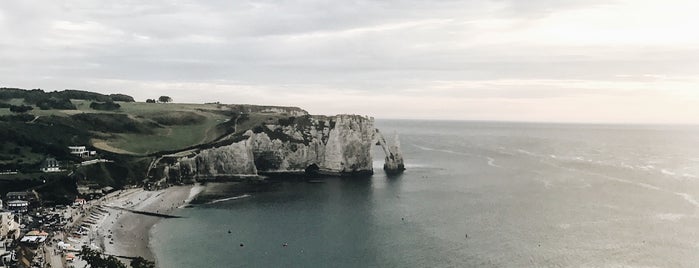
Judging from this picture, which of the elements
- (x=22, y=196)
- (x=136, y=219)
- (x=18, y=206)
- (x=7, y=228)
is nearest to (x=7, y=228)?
(x=7, y=228)

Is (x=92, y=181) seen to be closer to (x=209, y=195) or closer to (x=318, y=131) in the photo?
(x=209, y=195)

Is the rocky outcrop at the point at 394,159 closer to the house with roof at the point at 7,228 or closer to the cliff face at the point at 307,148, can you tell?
the cliff face at the point at 307,148

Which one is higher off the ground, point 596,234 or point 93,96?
point 93,96

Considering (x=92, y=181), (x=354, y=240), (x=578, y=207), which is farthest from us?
(x=92, y=181)

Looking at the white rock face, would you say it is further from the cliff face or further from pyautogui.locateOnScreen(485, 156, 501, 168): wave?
pyautogui.locateOnScreen(485, 156, 501, 168): wave

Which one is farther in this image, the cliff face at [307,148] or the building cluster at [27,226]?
the cliff face at [307,148]

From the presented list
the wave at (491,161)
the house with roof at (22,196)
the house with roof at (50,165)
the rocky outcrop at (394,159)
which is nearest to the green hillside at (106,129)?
the house with roof at (50,165)

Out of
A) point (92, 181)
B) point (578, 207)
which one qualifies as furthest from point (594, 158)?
point (92, 181)
